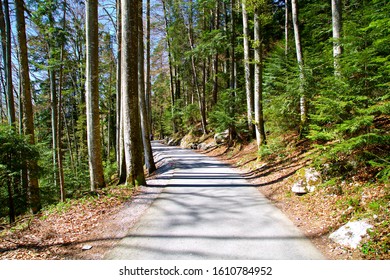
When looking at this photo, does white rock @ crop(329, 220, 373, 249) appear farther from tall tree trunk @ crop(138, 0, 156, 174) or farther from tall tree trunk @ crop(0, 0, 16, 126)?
tall tree trunk @ crop(0, 0, 16, 126)

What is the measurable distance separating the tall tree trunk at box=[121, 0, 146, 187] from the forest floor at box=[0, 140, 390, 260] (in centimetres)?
96

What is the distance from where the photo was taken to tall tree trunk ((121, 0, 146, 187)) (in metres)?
7.04

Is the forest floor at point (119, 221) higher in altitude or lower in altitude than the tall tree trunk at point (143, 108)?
lower

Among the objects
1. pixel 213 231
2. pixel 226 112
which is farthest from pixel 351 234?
pixel 226 112

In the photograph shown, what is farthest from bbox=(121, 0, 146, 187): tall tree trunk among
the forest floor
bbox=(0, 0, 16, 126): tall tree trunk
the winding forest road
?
Answer: bbox=(0, 0, 16, 126): tall tree trunk

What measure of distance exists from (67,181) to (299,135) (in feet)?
46.1

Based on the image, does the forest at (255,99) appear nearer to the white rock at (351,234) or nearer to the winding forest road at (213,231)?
the white rock at (351,234)

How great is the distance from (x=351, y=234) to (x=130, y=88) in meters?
6.69

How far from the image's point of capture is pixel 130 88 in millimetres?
7137

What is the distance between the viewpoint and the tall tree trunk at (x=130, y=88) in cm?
704

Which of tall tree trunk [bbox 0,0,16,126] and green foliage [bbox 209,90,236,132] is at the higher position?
tall tree trunk [bbox 0,0,16,126]

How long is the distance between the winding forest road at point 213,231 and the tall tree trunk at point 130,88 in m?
1.63

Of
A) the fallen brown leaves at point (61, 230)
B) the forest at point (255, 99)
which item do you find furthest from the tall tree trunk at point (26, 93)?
the fallen brown leaves at point (61, 230)

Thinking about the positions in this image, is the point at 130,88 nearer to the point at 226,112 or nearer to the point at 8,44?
the point at 8,44
